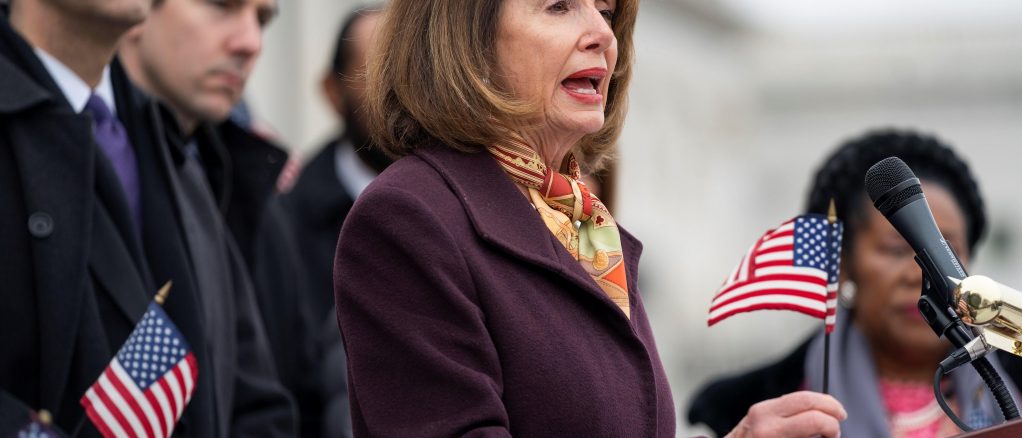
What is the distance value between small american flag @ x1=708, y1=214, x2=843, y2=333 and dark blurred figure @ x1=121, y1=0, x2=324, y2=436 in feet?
6.24

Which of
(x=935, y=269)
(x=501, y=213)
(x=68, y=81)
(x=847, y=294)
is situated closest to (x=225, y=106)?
(x=68, y=81)

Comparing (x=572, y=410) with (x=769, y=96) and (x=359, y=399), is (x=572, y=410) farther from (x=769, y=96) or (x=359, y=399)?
(x=769, y=96)

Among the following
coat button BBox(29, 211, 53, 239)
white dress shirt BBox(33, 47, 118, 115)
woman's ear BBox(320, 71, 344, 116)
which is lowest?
woman's ear BBox(320, 71, 344, 116)

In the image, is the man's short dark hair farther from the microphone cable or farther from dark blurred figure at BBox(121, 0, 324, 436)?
the microphone cable

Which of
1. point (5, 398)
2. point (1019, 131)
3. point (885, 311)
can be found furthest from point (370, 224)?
point (1019, 131)

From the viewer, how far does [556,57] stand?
130 inches

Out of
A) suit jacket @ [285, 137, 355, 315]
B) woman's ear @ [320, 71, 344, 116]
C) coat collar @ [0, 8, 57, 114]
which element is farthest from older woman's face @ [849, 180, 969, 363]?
woman's ear @ [320, 71, 344, 116]

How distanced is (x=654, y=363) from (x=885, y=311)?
1.86m

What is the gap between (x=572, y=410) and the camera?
3.08 meters

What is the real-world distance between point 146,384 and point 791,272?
4.70 ft

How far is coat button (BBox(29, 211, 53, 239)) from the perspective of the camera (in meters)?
4.07

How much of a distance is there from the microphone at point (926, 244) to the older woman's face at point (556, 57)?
535 millimetres

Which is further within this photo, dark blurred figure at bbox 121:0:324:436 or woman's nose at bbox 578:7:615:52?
dark blurred figure at bbox 121:0:324:436

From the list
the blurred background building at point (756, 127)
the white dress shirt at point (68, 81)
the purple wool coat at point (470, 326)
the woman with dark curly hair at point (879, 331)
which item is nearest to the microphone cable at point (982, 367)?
the purple wool coat at point (470, 326)
